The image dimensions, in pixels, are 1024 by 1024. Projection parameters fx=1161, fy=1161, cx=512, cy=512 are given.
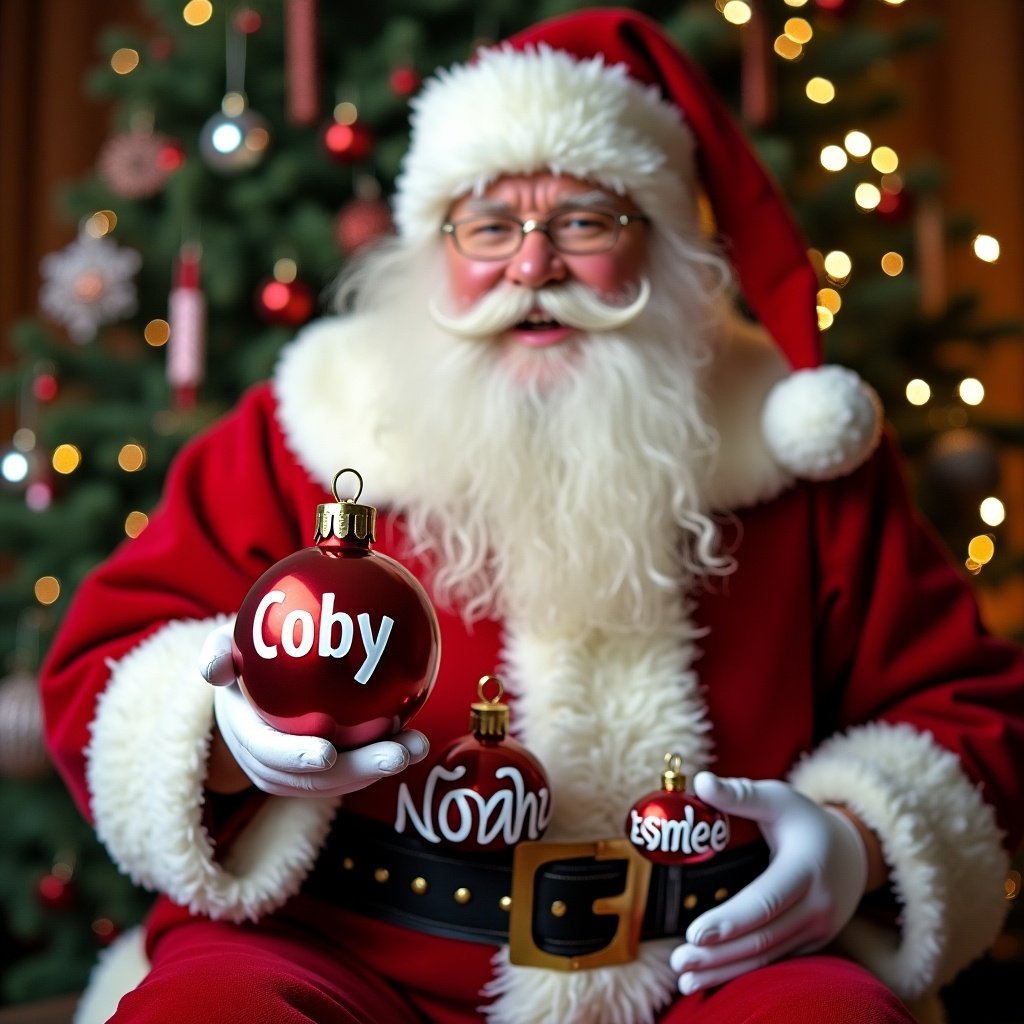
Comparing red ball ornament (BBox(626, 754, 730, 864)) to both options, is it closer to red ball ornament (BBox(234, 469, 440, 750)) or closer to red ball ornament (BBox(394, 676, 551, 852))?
red ball ornament (BBox(394, 676, 551, 852))

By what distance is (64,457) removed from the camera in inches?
69.4

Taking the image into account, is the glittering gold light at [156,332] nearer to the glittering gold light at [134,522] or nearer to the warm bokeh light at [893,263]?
the glittering gold light at [134,522]

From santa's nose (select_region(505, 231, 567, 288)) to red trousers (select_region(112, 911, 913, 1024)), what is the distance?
27.1 inches

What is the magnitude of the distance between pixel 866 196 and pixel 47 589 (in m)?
1.44

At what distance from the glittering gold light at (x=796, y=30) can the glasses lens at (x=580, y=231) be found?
2.88ft

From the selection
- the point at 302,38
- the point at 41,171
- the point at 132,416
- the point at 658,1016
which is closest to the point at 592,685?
the point at 658,1016

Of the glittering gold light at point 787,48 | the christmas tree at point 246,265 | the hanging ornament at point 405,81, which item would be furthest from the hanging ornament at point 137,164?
the glittering gold light at point 787,48

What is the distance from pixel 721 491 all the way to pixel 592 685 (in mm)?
270

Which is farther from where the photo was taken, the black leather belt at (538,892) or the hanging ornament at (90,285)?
the hanging ornament at (90,285)

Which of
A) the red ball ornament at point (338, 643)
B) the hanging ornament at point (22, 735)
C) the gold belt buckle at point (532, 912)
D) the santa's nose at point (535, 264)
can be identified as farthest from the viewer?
the hanging ornament at point (22, 735)

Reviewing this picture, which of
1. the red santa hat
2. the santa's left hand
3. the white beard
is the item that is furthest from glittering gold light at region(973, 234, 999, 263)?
the santa's left hand

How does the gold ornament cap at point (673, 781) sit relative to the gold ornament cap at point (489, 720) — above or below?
below

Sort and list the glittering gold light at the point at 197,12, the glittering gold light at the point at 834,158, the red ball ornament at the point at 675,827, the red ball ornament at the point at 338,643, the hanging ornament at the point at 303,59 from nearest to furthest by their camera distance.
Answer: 1. the red ball ornament at the point at 338,643
2. the red ball ornament at the point at 675,827
3. the hanging ornament at the point at 303,59
4. the glittering gold light at the point at 197,12
5. the glittering gold light at the point at 834,158

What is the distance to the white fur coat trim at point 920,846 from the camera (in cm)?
117
